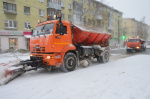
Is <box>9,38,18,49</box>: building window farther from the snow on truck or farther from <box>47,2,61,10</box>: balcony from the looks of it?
the snow on truck

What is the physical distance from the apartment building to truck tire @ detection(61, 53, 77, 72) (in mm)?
19134

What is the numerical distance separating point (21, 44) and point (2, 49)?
3.55 m

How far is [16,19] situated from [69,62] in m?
20.3

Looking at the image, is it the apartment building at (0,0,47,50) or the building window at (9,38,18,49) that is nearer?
the apartment building at (0,0,47,50)

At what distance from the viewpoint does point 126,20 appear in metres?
70.9

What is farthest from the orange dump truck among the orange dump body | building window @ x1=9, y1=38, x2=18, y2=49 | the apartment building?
building window @ x1=9, y1=38, x2=18, y2=49

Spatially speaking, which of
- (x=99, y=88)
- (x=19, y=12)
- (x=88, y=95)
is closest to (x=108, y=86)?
(x=99, y=88)

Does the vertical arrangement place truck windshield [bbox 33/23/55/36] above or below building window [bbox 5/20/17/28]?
below

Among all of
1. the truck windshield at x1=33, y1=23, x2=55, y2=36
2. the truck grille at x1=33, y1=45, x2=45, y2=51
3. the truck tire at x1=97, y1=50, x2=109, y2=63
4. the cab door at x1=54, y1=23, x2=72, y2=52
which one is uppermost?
the truck windshield at x1=33, y1=23, x2=55, y2=36

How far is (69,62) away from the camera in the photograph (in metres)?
6.67

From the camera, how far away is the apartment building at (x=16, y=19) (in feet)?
69.3

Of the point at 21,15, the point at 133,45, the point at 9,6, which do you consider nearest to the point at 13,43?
the point at 21,15

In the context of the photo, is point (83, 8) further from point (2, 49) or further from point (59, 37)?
point (59, 37)

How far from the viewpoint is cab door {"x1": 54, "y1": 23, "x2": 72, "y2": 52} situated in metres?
5.93
